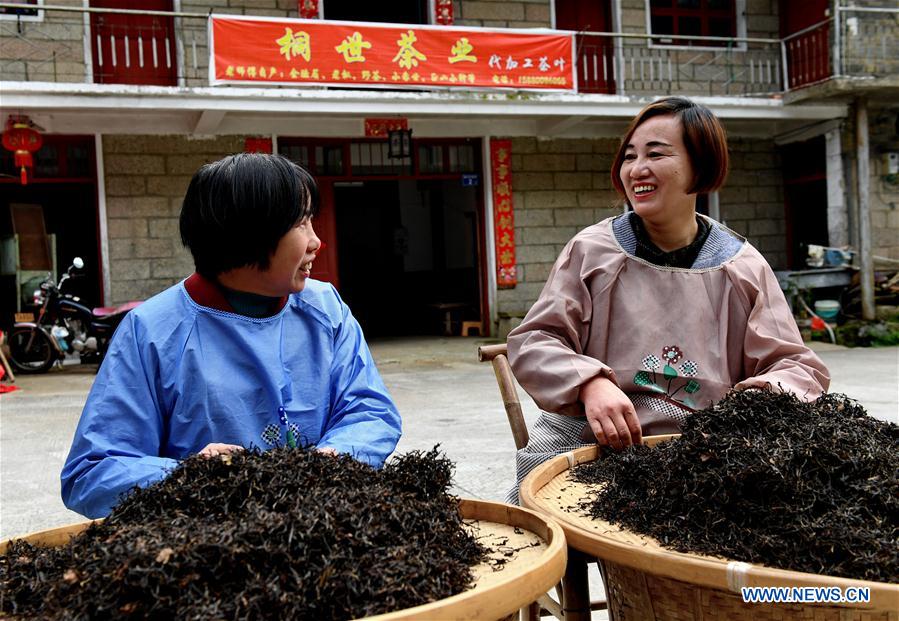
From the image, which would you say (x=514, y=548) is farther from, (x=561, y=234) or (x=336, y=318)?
(x=561, y=234)

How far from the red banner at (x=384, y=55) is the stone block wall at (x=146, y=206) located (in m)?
1.58

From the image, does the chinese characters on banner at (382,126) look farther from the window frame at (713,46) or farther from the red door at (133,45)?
the window frame at (713,46)

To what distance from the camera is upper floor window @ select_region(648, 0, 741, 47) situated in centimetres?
1134

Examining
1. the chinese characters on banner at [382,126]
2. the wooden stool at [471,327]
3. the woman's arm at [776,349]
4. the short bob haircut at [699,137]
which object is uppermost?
the chinese characters on banner at [382,126]

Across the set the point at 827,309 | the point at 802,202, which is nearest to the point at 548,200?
the point at 827,309

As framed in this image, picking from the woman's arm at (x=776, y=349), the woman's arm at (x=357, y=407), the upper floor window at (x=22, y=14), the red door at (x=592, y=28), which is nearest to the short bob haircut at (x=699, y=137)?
the woman's arm at (x=776, y=349)

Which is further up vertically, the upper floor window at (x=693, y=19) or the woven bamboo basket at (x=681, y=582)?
the upper floor window at (x=693, y=19)

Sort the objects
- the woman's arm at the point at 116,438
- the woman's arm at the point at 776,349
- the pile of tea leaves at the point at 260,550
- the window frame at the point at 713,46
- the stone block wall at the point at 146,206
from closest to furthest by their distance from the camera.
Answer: the pile of tea leaves at the point at 260,550 → the woman's arm at the point at 116,438 → the woman's arm at the point at 776,349 → the stone block wall at the point at 146,206 → the window frame at the point at 713,46

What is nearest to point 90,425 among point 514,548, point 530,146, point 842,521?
point 514,548

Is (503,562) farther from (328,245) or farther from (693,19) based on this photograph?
(693,19)

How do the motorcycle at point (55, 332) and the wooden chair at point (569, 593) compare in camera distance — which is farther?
the motorcycle at point (55, 332)

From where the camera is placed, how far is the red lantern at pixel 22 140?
816 cm

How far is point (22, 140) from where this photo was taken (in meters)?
8.19

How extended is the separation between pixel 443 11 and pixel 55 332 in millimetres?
5788
